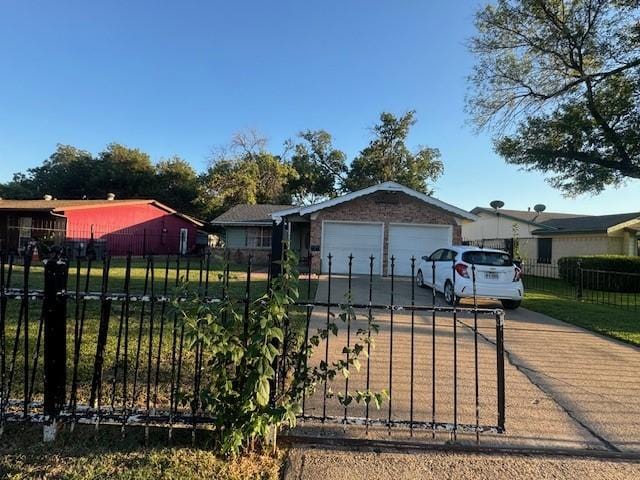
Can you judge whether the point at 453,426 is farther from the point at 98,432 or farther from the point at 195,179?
the point at 195,179

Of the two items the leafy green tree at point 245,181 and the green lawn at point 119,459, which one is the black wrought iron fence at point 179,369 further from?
the leafy green tree at point 245,181

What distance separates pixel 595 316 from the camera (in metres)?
9.22

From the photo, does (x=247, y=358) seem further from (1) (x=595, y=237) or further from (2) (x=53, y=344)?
(1) (x=595, y=237)

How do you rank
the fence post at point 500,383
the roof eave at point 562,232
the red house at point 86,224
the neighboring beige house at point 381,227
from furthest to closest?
the red house at point 86,224
the roof eave at point 562,232
the neighboring beige house at point 381,227
the fence post at point 500,383

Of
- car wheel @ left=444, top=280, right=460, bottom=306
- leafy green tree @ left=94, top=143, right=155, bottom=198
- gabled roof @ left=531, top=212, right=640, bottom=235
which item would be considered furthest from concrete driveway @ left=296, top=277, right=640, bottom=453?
leafy green tree @ left=94, top=143, right=155, bottom=198

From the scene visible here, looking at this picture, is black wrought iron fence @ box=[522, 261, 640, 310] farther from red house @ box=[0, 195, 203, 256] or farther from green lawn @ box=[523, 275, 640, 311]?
red house @ box=[0, 195, 203, 256]

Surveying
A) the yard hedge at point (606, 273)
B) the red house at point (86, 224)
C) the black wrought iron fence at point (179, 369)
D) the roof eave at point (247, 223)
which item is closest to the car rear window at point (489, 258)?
the black wrought iron fence at point (179, 369)

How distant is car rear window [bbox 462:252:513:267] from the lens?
9.99m

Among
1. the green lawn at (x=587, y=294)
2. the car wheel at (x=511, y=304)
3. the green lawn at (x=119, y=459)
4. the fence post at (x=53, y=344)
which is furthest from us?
the green lawn at (x=587, y=294)

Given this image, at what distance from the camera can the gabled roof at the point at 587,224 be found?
Answer: 20203mm

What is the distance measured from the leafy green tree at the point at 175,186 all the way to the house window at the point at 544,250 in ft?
99.5

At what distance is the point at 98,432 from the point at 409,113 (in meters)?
40.5

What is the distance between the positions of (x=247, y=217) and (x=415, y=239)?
10.7 meters

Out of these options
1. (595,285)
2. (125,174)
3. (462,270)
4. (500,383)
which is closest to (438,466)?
(500,383)
